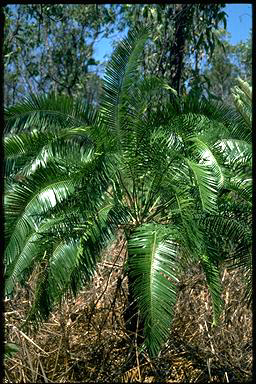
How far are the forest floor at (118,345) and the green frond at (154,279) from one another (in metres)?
0.62

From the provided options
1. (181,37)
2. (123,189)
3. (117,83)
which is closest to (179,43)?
(181,37)

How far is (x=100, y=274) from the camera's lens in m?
6.45

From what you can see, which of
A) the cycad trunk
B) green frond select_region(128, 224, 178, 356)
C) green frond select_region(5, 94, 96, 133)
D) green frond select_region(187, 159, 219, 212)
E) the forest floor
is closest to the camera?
green frond select_region(128, 224, 178, 356)

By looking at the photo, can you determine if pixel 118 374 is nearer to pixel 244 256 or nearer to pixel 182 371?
pixel 182 371

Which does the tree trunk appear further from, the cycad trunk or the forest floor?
the cycad trunk

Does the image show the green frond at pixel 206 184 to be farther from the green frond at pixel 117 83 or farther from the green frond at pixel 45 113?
the green frond at pixel 45 113

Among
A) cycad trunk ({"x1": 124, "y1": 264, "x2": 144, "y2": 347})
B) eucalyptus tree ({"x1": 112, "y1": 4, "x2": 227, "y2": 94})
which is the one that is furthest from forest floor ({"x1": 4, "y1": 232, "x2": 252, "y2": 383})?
eucalyptus tree ({"x1": 112, "y1": 4, "x2": 227, "y2": 94})

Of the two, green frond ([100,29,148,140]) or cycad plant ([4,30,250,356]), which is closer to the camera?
cycad plant ([4,30,250,356])

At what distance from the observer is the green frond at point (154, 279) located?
4141 mm

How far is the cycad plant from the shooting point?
4.49 metres

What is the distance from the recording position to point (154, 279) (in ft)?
13.9

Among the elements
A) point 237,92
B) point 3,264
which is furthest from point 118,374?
point 237,92

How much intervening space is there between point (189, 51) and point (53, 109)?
564 centimetres

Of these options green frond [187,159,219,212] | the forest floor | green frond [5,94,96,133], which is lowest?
the forest floor
